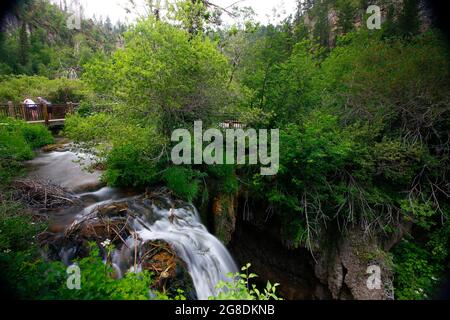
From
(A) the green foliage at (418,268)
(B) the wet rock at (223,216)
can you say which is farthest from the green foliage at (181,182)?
(A) the green foliage at (418,268)

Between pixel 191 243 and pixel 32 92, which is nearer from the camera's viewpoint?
pixel 191 243

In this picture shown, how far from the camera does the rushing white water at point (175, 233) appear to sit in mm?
4426

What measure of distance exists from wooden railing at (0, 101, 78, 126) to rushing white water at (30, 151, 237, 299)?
726cm

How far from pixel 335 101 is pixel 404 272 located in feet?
19.8

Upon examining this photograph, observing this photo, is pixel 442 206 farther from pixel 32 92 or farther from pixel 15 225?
pixel 32 92

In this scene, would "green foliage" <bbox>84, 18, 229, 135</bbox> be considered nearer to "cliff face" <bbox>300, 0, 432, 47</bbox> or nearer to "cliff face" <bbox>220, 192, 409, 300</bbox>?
"cliff face" <bbox>220, 192, 409, 300</bbox>

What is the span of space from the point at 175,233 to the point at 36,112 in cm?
1241

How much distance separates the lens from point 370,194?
23.8 ft

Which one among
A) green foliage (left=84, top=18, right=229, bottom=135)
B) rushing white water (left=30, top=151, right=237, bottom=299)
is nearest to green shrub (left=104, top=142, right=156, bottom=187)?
rushing white water (left=30, top=151, right=237, bottom=299)

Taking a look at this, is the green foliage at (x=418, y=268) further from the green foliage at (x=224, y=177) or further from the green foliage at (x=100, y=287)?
the green foliage at (x=100, y=287)

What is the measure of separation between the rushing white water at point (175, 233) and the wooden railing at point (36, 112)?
23.8 feet

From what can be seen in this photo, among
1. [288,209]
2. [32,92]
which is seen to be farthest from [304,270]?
[32,92]

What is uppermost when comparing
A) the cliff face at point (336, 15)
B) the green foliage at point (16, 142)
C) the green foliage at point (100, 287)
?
the cliff face at point (336, 15)

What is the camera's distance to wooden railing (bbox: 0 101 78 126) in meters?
11.4
